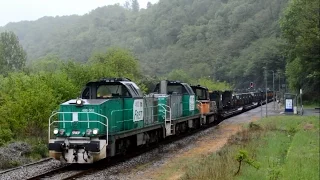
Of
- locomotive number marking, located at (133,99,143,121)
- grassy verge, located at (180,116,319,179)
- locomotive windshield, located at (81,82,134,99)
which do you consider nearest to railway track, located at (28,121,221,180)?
locomotive number marking, located at (133,99,143,121)

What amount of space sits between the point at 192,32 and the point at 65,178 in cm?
13760

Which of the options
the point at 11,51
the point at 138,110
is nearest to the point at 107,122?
the point at 138,110

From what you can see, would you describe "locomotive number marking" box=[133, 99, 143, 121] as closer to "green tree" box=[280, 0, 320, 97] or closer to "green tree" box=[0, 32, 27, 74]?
"green tree" box=[280, 0, 320, 97]

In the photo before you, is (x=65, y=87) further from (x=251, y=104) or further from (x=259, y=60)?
(x=259, y=60)

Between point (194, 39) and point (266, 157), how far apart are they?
133 meters

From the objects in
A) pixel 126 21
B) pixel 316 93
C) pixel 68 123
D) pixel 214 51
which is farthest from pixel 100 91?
pixel 126 21

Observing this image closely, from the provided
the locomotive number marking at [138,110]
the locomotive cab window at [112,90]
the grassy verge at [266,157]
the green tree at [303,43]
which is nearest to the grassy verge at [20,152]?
the locomotive cab window at [112,90]

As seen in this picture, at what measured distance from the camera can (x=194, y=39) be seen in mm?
147250

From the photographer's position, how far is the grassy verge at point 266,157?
40.5 feet

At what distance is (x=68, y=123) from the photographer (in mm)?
14680

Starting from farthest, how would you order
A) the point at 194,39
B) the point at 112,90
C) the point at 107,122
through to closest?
the point at 194,39 → the point at 112,90 → the point at 107,122

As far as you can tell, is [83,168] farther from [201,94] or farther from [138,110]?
[201,94]

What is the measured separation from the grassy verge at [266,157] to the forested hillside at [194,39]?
7667 centimetres

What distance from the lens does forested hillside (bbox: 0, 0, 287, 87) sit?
115 metres
